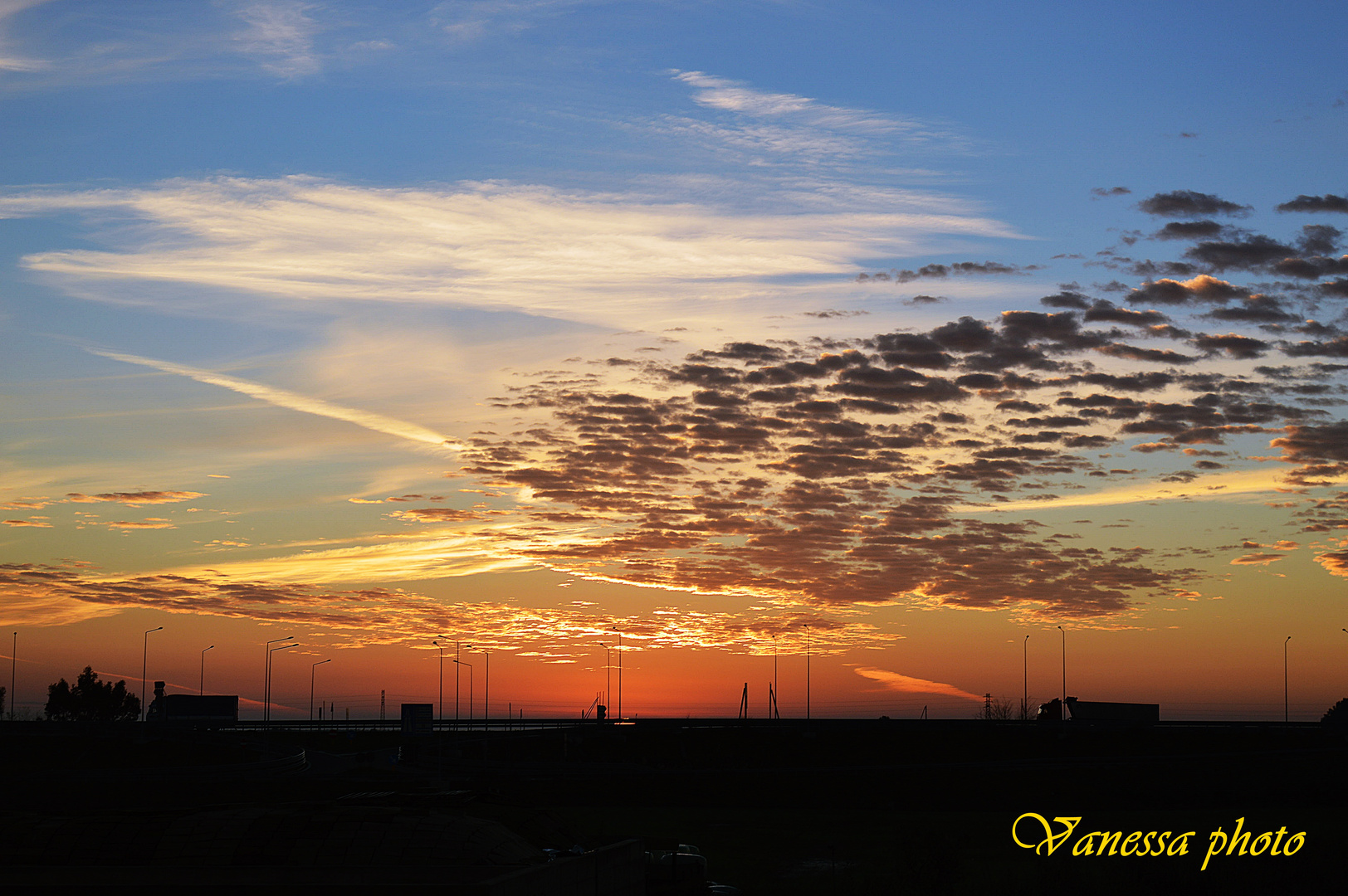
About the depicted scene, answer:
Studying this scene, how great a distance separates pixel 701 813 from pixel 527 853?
5475cm

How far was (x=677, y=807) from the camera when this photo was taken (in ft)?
283

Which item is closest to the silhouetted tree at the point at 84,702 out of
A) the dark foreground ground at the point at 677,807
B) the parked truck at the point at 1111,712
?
Result: the dark foreground ground at the point at 677,807

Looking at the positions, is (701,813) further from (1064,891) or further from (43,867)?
→ (43,867)

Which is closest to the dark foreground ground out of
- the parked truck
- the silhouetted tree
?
the parked truck

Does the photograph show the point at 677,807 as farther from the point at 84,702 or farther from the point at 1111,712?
the point at 84,702

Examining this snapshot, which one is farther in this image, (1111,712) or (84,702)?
(84,702)

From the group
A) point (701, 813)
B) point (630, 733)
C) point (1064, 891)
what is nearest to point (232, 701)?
point (630, 733)

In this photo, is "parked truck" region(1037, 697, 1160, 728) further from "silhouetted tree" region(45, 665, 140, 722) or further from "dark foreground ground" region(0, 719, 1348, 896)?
"silhouetted tree" region(45, 665, 140, 722)

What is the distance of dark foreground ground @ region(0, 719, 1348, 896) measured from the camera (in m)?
28.8

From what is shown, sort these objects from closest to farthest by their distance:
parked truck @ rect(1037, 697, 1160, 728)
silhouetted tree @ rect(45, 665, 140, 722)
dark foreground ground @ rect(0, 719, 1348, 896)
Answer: dark foreground ground @ rect(0, 719, 1348, 896)
parked truck @ rect(1037, 697, 1160, 728)
silhouetted tree @ rect(45, 665, 140, 722)

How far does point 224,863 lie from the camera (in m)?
28.5

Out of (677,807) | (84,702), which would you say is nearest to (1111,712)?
(677,807)

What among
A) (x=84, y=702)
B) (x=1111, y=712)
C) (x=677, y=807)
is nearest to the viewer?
(x=677, y=807)

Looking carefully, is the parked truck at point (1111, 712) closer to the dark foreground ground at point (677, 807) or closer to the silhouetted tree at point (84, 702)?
the dark foreground ground at point (677, 807)
